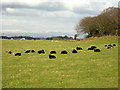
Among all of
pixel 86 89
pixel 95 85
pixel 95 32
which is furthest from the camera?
pixel 95 32

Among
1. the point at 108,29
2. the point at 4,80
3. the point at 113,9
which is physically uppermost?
the point at 113,9

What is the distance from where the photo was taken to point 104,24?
9819cm

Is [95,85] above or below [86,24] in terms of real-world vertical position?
below

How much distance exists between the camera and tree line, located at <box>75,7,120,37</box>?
90.8 m

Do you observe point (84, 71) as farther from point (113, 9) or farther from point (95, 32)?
point (95, 32)

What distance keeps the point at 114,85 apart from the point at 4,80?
7.34 meters

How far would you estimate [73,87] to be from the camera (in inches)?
447

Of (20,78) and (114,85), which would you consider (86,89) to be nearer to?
(114,85)

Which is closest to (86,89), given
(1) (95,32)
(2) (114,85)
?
(2) (114,85)

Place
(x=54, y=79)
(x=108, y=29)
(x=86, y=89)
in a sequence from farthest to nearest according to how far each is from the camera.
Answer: (x=108, y=29)
(x=54, y=79)
(x=86, y=89)

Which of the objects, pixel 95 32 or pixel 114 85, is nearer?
pixel 114 85

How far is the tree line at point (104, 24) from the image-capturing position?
298 feet

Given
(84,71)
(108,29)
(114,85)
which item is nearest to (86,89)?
(114,85)

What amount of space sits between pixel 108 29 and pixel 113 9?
1237 centimetres
